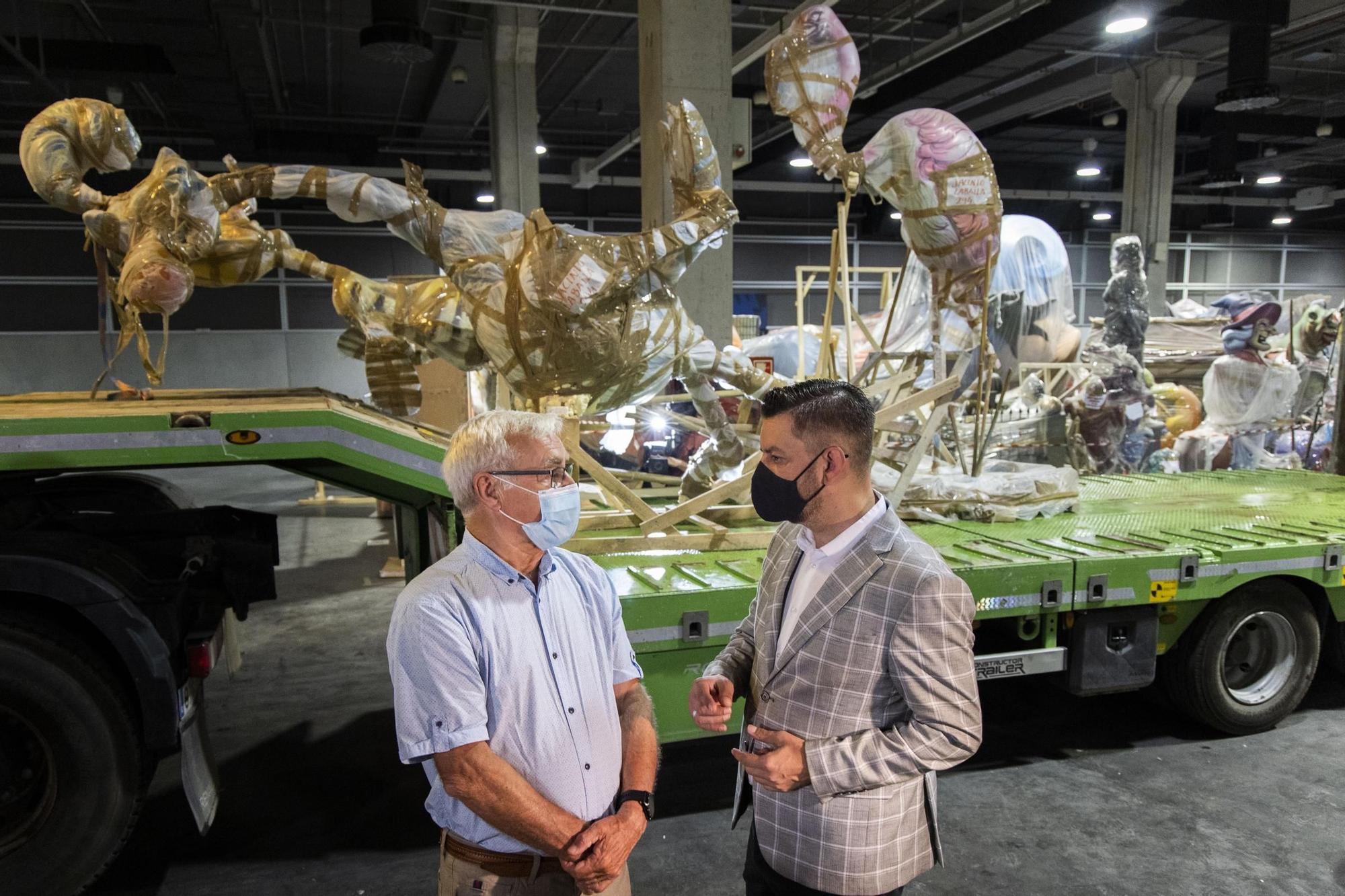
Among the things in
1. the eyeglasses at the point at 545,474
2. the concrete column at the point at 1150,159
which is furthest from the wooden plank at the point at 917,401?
the concrete column at the point at 1150,159

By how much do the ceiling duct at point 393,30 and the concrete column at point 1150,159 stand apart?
38.1ft

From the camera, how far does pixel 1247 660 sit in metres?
4.88

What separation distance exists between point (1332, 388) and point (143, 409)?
51.1 ft

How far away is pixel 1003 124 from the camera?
20234 mm

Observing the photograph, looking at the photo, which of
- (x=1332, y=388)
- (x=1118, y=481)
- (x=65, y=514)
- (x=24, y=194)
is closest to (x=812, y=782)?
(x=65, y=514)

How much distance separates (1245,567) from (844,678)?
3.54m

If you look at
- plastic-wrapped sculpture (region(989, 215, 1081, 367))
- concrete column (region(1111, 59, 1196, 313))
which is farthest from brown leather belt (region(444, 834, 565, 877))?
concrete column (region(1111, 59, 1196, 313))

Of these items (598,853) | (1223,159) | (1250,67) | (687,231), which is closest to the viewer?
(598,853)

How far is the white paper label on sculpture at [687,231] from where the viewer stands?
421cm

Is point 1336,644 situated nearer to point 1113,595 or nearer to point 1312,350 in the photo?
point 1113,595

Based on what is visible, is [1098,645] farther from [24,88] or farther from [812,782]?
[24,88]

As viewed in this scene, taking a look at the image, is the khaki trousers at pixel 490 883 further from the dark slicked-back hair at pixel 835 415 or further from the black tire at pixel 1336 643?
the black tire at pixel 1336 643

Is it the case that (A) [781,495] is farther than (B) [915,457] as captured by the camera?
No

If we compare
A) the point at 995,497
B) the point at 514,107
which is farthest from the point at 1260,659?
the point at 514,107
